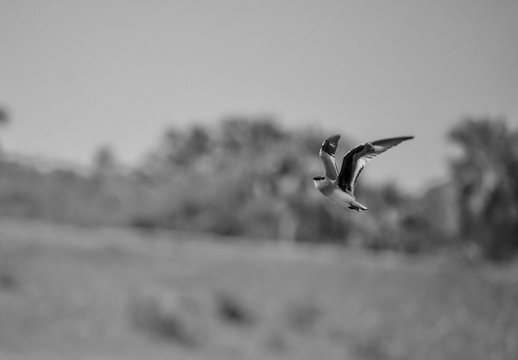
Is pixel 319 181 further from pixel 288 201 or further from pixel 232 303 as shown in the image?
pixel 288 201

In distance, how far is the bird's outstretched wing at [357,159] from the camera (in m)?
2.59

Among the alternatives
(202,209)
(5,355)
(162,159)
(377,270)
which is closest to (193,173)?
(202,209)

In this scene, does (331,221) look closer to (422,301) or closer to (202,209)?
(202,209)

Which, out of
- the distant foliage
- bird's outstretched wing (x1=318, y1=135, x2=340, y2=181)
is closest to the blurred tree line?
the distant foliage

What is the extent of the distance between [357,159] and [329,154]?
5.0 inches

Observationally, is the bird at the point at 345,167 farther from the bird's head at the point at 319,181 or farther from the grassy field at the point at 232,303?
the grassy field at the point at 232,303

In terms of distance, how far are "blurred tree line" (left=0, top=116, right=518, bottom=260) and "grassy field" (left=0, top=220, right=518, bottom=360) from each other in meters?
3.38

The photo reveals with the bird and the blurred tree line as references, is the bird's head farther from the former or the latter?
the blurred tree line

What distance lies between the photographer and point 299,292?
31.6m

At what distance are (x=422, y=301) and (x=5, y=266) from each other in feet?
68.7

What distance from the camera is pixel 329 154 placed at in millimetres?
2719

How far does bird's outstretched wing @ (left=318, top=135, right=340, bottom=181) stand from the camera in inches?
105

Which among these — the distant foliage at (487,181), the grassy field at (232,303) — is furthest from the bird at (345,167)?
the distant foliage at (487,181)

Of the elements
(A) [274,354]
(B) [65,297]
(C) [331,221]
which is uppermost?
(C) [331,221]
